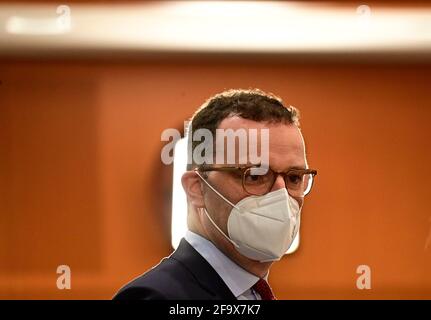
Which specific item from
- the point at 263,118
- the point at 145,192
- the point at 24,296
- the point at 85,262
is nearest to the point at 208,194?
the point at 263,118

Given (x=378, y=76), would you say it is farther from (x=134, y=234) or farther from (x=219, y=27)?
(x=134, y=234)

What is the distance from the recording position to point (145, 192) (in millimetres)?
1626

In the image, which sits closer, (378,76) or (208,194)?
(208,194)

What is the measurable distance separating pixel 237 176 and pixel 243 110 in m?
0.14

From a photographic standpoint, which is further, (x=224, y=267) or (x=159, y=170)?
(x=159, y=170)

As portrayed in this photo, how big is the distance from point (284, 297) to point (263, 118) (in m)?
0.50

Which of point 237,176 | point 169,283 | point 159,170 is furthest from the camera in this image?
point 159,170

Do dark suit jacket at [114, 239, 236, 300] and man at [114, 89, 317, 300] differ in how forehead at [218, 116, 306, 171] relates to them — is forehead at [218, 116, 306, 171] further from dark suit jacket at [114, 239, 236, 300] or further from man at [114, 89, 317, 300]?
dark suit jacket at [114, 239, 236, 300]

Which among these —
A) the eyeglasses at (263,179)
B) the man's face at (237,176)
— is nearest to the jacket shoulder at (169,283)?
the man's face at (237,176)

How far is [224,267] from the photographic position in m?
1.29

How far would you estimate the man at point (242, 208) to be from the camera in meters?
1.29

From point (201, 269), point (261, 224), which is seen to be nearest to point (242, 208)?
point (261, 224)

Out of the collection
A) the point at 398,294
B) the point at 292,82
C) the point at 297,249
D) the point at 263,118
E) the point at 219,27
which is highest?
the point at 219,27

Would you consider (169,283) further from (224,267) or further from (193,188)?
(193,188)
